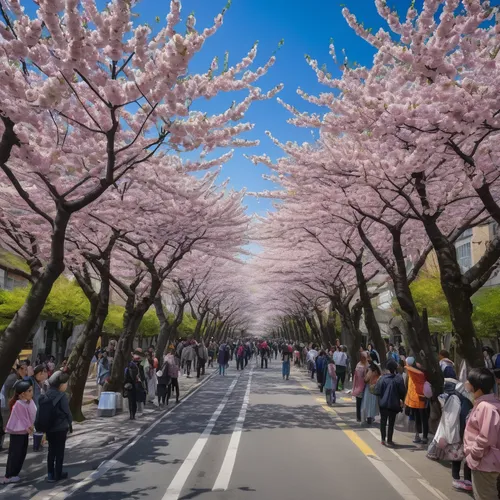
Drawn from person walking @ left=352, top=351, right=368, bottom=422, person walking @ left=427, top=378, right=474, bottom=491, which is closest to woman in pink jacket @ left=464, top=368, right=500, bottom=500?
person walking @ left=427, top=378, right=474, bottom=491

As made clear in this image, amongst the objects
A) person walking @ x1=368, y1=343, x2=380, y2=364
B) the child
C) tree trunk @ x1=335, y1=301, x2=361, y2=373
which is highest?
tree trunk @ x1=335, y1=301, x2=361, y2=373

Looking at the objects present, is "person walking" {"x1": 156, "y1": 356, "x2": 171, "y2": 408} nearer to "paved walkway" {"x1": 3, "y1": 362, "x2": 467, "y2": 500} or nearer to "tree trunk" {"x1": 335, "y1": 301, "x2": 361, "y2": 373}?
"paved walkway" {"x1": 3, "y1": 362, "x2": 467, "y2": 500}

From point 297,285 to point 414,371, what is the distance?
24805mm

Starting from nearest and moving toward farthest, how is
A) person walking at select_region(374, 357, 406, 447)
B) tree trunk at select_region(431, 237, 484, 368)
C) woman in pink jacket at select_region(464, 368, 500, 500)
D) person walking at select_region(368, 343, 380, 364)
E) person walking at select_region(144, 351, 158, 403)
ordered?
1. woman in pink jacket at select_region(464, 368, 500, 500)
2. tree trunk at select_region(431, 237, 484, 368)
3. person walking at select_region(374, 357, 406, 447)
4. person walking at select_region(368, 343, 380, 364)
5. person walking at select_region(144, 351, 158, 403)

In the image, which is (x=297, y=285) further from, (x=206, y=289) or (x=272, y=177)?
(x=272, y=177)

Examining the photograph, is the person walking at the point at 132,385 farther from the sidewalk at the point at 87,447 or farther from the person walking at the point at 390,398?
the person walking at the point at 390,398

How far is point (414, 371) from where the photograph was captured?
32.9ft

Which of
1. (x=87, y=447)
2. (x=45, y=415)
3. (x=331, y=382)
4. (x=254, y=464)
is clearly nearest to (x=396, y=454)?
(x=254, y=464)

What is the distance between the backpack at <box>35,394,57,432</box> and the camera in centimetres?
702

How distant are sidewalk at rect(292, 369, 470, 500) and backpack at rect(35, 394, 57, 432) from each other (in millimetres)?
5244

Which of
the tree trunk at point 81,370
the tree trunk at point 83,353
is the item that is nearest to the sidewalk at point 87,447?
the tree trunk at point 81,370

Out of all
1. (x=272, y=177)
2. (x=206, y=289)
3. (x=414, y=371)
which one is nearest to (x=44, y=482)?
(x=414, y=371)

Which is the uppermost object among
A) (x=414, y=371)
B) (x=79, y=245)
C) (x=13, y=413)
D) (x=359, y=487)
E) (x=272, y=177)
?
(x=272, y=177)

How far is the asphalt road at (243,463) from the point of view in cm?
649
